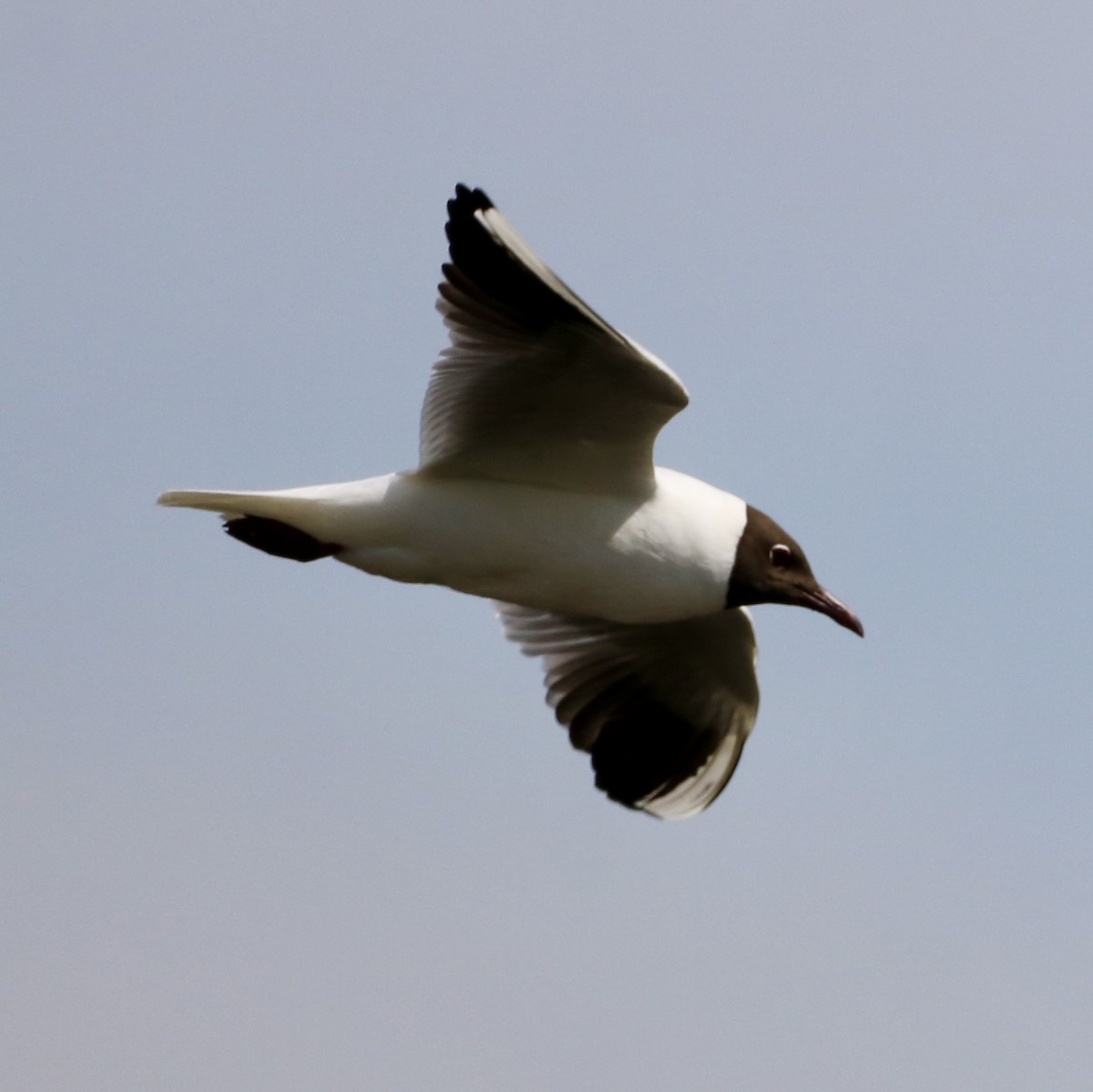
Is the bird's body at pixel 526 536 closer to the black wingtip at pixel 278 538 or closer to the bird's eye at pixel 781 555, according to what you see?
the black wingtip at pixel 278 538

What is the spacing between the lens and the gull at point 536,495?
7.45m

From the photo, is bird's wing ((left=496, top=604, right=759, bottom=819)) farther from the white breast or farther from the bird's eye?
the white breast

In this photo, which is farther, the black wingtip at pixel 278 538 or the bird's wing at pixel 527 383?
the black wingtip at pixel 278 538

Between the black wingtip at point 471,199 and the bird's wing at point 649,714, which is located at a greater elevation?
the black wingtip at point 471,199

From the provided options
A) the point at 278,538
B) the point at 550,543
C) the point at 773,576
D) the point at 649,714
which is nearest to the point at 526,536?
the point at 550,543

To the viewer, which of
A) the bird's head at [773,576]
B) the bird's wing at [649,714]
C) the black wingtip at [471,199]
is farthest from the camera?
the bird's wing at [649,714]

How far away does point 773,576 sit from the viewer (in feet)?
28.0

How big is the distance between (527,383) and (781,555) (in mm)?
1515

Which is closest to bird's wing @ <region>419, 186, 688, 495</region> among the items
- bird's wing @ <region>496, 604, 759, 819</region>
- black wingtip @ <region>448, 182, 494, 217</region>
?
black wingtip @ <region>448, 182, 494, 217</region>

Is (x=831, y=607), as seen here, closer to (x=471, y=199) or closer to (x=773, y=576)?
(x=773, y=576)

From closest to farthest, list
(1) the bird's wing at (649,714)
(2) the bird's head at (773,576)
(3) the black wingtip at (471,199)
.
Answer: (3) the black wingtip at (471,199), (2) the bird's head at (773,576), (1) the bird's wing at (649,714)

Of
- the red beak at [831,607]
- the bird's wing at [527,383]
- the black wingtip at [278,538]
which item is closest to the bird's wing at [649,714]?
the red beak at [831,607]

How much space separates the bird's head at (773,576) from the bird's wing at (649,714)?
2.67ft

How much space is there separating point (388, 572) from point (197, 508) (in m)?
0.80
